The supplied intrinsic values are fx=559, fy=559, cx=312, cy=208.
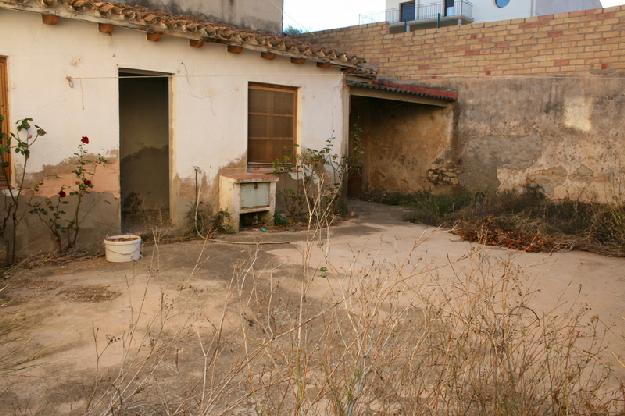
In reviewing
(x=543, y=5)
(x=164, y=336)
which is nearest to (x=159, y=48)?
(x=164, y=336)

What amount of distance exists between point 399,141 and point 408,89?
4.97ft

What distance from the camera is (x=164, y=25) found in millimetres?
7238

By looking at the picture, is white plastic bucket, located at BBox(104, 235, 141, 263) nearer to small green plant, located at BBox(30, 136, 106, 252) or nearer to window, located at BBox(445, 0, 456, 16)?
small green plant, located at BBox(30, 136, 106, 252)

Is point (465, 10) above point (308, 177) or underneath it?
above

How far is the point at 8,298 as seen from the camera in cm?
495

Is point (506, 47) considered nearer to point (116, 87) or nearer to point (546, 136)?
point (546, 136)

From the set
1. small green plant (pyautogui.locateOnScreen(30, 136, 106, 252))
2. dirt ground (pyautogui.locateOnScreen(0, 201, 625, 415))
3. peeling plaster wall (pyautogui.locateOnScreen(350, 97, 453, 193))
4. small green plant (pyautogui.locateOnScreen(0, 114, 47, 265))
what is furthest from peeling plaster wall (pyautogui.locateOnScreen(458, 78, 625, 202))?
small green plant (pyautogui.locateOnScreen(0, 114, 47, 265))

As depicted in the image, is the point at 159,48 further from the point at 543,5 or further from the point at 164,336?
the point at 543,5

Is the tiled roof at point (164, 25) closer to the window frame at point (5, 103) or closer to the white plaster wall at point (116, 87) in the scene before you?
the white plaster wall at point (116, 87)

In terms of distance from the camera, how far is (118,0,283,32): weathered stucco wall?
1051 cm

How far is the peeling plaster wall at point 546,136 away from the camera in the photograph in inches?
397

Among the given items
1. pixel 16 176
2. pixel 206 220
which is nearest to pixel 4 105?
pixel 16 176

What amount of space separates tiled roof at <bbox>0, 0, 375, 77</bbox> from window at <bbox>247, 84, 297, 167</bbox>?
0.71m

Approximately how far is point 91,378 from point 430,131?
34.2 ft
